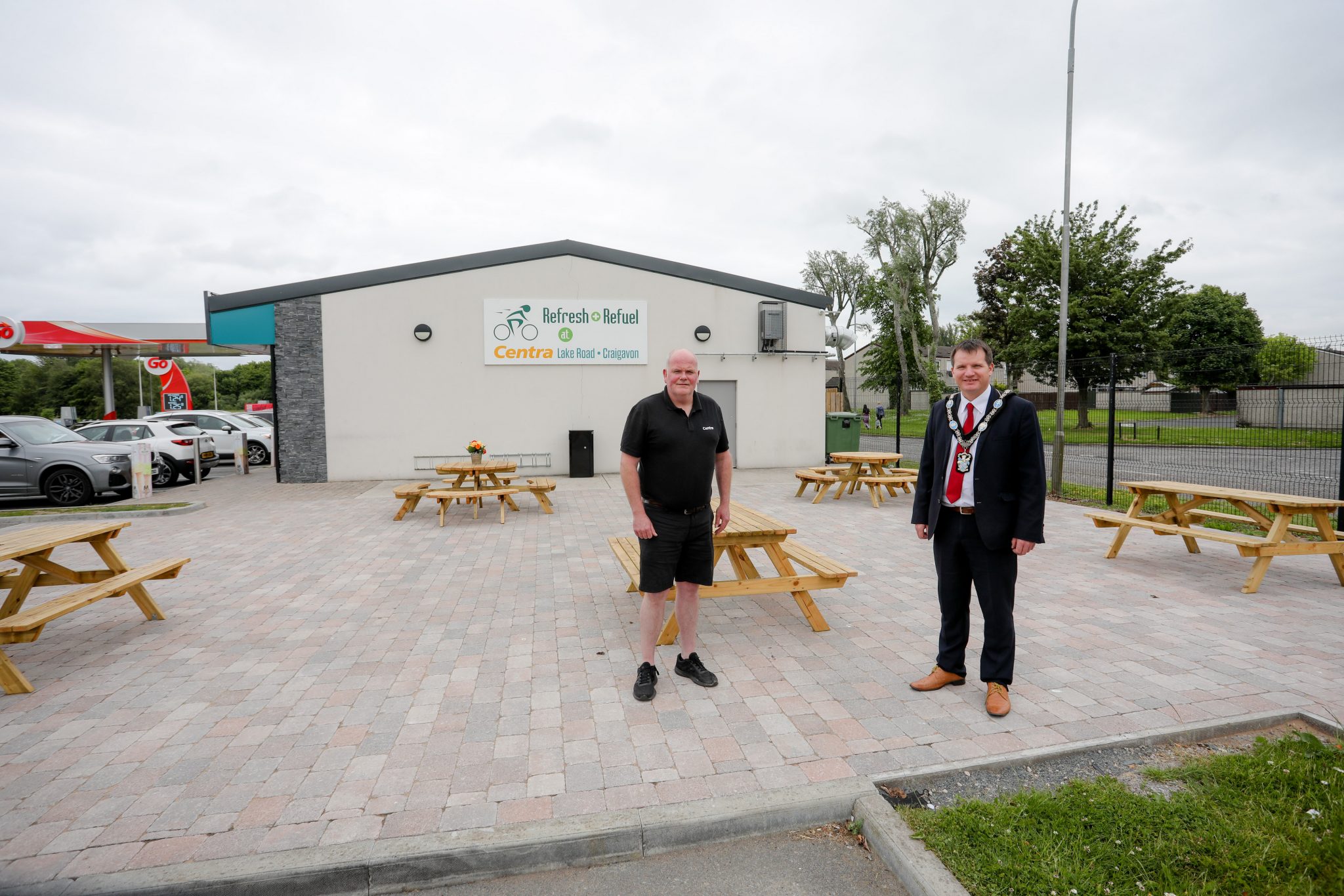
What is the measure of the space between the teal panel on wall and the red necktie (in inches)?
561

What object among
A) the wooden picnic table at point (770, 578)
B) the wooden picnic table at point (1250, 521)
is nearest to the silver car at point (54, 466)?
the wooden picnic table at point (770, 578)

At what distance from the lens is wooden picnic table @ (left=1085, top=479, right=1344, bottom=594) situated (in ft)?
18.7

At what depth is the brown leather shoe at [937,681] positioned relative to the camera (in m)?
3.79

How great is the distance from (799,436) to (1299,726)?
13.0 m

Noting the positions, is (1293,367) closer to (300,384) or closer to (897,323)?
(300,384)

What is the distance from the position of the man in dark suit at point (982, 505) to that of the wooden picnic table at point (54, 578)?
193 inches

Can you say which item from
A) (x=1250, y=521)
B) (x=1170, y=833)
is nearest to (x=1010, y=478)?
(x=1170, y=833)

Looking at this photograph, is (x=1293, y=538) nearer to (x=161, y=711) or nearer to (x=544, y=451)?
(x=161, y=711)

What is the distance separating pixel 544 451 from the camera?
15.0 m

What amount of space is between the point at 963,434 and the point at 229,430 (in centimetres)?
1957

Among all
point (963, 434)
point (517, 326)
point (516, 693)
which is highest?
point (517, 326)

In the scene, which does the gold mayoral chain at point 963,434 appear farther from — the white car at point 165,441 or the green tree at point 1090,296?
the green tree at point 1090,296

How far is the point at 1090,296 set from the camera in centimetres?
2661

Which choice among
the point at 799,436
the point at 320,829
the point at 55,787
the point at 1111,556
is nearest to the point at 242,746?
the point at 55,787
